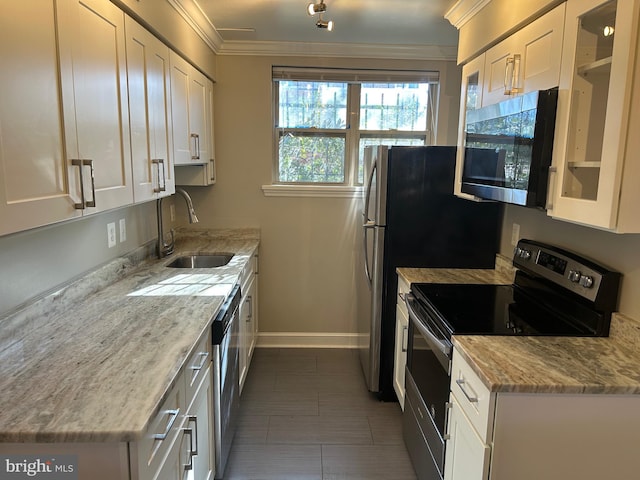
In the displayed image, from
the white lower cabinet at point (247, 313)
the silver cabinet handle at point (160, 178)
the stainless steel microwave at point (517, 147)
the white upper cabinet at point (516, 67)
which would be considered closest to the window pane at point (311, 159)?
the white lower cabinet at point (247, 313)

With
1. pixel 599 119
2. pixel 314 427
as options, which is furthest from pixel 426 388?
pixel 599 119

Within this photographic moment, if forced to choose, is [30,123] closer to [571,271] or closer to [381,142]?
[571,271]

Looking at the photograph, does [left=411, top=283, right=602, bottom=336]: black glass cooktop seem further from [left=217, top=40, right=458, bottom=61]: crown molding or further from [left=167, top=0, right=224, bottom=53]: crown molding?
[left=217, top=40, right=458, bottom=61]: crown molding

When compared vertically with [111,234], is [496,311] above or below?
below

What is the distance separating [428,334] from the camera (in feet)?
6.46

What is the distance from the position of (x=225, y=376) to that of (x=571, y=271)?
1.62 m

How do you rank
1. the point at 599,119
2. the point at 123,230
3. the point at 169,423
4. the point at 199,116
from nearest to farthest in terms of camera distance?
the point at 169,423 < the point at 599,119 < the point at 123,230 < the point at 199,116

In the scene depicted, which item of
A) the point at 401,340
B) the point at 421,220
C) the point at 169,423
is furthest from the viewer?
the point at 421,220

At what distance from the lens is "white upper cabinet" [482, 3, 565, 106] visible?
1604 millimetres

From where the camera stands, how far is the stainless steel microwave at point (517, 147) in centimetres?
159

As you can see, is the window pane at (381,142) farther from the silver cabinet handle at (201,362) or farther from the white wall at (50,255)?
the silver cabinet handle at (201,362)

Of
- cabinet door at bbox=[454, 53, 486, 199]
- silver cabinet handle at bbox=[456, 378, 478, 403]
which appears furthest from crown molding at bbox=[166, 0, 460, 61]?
silver cabinet handle at bbox=[456, 378, 478, 403]

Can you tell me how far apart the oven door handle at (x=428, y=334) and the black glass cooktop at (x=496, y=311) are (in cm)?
6

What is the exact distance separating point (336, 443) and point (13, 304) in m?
1.79
